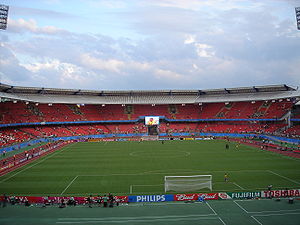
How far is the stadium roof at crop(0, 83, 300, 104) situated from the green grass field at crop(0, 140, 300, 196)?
3490 cm

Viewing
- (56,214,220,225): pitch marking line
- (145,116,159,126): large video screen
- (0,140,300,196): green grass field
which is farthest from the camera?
(145,116,159,126): large video screen

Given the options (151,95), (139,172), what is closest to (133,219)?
(139,172)

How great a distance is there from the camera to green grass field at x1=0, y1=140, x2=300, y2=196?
24516 millimetres

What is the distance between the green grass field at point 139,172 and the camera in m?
24.5

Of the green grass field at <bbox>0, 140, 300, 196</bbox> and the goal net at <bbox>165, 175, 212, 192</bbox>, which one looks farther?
the green grass field at <bbox>0, 140, 300, 196</bbox>

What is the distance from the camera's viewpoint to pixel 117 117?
8112cm

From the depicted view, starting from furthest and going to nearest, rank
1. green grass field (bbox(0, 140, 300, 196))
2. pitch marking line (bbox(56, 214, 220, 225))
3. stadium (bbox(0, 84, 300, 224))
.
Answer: green grass field (bbox(0, 140, 300, 196))
stadium (bbox(0, 84, 300, 224))
pitch marking line (bbox(56, 214, 220, 225))

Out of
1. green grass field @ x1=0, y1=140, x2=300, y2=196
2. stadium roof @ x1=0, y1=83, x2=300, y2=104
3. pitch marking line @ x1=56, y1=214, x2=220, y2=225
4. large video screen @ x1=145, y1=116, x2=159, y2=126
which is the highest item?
stadium roof @ x1=0, y1=83, x2=300, y2=104

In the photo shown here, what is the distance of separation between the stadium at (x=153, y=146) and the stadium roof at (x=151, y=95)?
0.31 m

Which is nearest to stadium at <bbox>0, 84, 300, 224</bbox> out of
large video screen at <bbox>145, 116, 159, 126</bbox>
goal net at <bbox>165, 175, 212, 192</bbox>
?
goal net at <bbox>165, 175, 212, 192</bbox>

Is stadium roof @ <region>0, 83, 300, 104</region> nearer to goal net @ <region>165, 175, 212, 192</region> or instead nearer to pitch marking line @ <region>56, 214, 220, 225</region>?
goal net @ <region>165, 175, 212, 192</region>

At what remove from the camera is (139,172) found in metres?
30.7

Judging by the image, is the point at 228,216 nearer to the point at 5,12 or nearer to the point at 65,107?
the point at 5,12

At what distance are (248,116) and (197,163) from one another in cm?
4279
